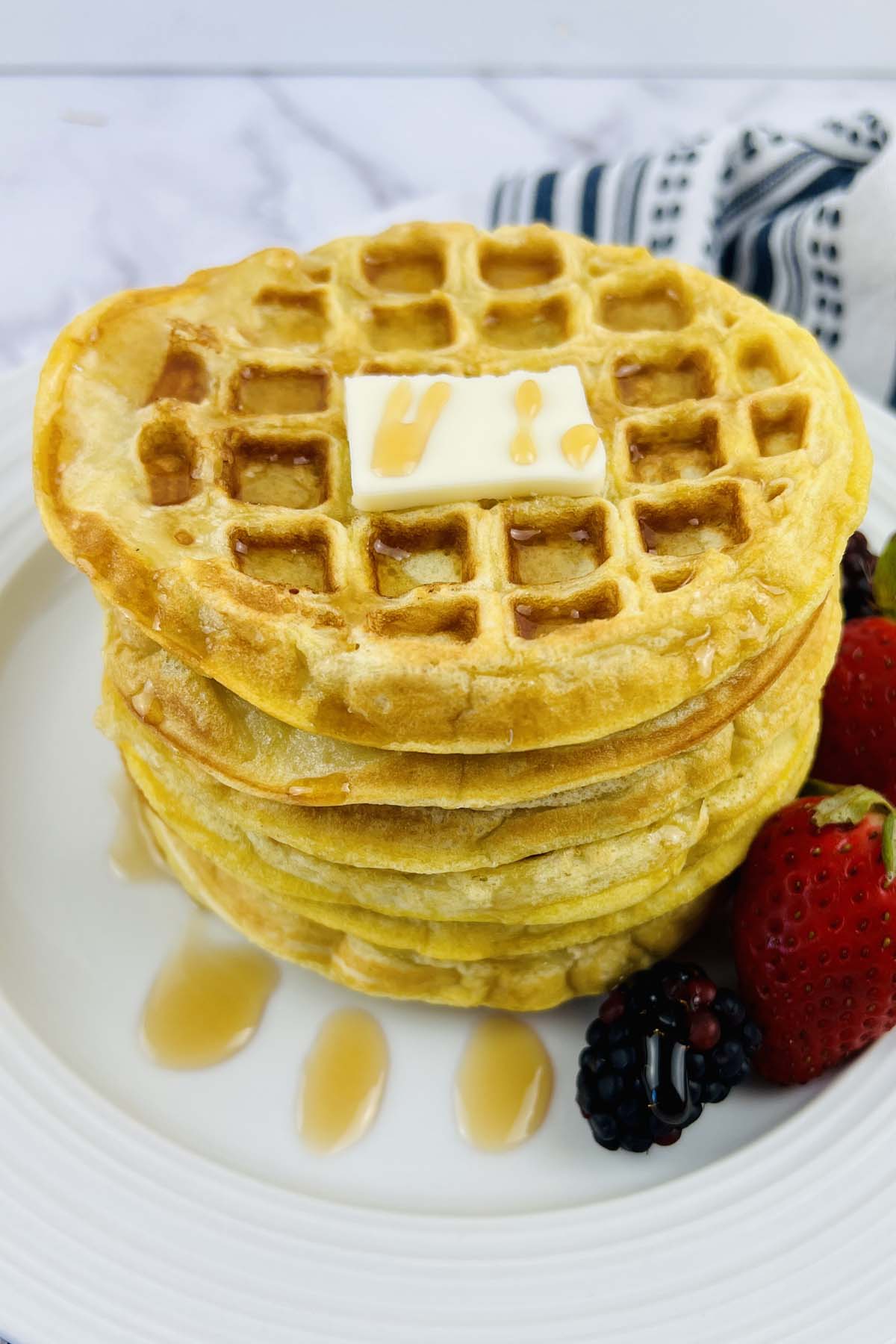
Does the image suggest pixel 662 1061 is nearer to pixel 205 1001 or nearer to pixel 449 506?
pixel 205 1001

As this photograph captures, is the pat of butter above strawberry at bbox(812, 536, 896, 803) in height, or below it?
above

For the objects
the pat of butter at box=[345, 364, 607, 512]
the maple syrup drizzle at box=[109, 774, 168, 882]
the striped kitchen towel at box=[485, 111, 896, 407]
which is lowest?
the maple syrup drizzle at box=[109, 774, 168, 882]

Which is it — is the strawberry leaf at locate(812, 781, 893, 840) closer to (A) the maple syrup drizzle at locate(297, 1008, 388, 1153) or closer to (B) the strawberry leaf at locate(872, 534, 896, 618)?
(B) the strawberry leaf at locate(872, 534, 896, 618)

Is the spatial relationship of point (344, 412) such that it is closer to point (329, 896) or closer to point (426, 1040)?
point (329, 896)

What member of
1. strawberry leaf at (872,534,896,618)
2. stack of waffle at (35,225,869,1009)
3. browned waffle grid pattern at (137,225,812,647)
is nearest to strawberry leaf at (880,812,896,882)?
stack of waffle at (35,225,869,1009)

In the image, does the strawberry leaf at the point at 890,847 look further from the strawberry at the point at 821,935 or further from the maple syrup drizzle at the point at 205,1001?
the maple syrup drizzle at the point at 205,1001

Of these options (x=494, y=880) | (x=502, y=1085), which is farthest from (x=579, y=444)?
(x=502, y=1085)
